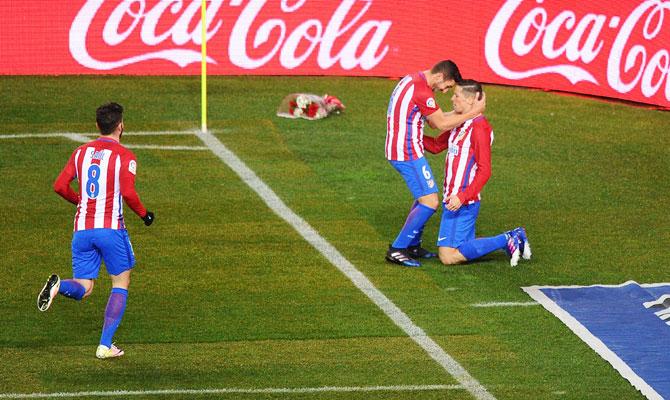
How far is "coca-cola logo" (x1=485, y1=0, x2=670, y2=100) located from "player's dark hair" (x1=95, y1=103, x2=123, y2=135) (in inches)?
485

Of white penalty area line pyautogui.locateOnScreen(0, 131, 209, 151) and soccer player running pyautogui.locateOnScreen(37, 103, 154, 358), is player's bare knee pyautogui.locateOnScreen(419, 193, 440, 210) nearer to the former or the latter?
soccer player running pyautogui.locateOnScreen(37, 103, 154, 358)

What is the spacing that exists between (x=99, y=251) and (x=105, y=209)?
1.29ft

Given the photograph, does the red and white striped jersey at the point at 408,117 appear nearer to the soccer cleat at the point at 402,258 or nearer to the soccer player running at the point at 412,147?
the soccer player running at the point at 412,147

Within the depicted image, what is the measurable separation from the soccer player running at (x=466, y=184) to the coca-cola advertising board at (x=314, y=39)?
9.09 meters

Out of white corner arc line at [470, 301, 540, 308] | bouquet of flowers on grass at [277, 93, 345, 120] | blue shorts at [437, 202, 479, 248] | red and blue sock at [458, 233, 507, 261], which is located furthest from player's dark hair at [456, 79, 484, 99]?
bouquet of flowers on grass at [277, 93, 345, 120]

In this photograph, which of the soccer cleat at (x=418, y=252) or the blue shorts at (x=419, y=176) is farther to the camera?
the soccer cleat at (x=418, y=252)

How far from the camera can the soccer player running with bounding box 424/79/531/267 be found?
1232 centimetres

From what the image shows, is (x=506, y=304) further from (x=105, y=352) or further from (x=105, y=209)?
(x=105, y=209)

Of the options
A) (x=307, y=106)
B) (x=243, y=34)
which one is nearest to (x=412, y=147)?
(x=307, y=106)

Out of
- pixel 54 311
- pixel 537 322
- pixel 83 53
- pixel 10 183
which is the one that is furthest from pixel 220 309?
pixel 83 53

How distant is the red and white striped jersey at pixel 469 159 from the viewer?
40.3 ft

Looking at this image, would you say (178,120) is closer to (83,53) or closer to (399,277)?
(83,53)

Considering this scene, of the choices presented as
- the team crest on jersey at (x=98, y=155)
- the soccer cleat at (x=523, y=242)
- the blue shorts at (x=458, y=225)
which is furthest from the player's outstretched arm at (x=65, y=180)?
the soccer cleat at (x=523, y=242)

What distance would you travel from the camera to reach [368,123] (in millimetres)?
19797
